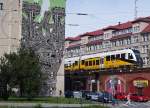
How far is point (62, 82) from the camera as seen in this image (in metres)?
97.6

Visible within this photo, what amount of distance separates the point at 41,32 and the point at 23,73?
3346 centimetres

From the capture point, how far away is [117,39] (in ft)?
371

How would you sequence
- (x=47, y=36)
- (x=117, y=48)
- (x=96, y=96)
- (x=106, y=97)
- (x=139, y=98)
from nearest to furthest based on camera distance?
(x=106, y=97) < (x=96, y=96) < (x=139, y=98) < (x=47, y=36) < (x=117, y=48)

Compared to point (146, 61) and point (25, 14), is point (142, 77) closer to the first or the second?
point (146, 61)

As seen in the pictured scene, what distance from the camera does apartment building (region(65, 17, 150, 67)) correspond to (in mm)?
103062

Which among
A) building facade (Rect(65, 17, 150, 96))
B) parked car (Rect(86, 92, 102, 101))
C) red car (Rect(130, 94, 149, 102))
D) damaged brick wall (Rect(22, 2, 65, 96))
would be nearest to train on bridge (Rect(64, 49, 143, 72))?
building facade (Rect(65, 17, 150, 96))

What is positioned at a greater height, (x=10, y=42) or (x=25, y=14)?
(x=25, y=14)

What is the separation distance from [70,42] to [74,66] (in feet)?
131

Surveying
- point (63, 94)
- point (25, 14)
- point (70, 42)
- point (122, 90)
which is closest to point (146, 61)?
point (122, 90)

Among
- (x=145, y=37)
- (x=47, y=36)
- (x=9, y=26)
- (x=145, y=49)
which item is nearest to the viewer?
(x=9, y=26)

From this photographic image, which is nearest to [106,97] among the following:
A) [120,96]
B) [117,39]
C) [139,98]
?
[139,98]

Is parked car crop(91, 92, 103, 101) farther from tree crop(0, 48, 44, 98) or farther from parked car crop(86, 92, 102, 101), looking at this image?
tree crop(0, 48, 44, 98)

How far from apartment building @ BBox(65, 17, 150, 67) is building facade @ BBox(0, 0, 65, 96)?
17651mm

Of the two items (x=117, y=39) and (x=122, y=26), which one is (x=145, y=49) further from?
(x=122, y=26)
